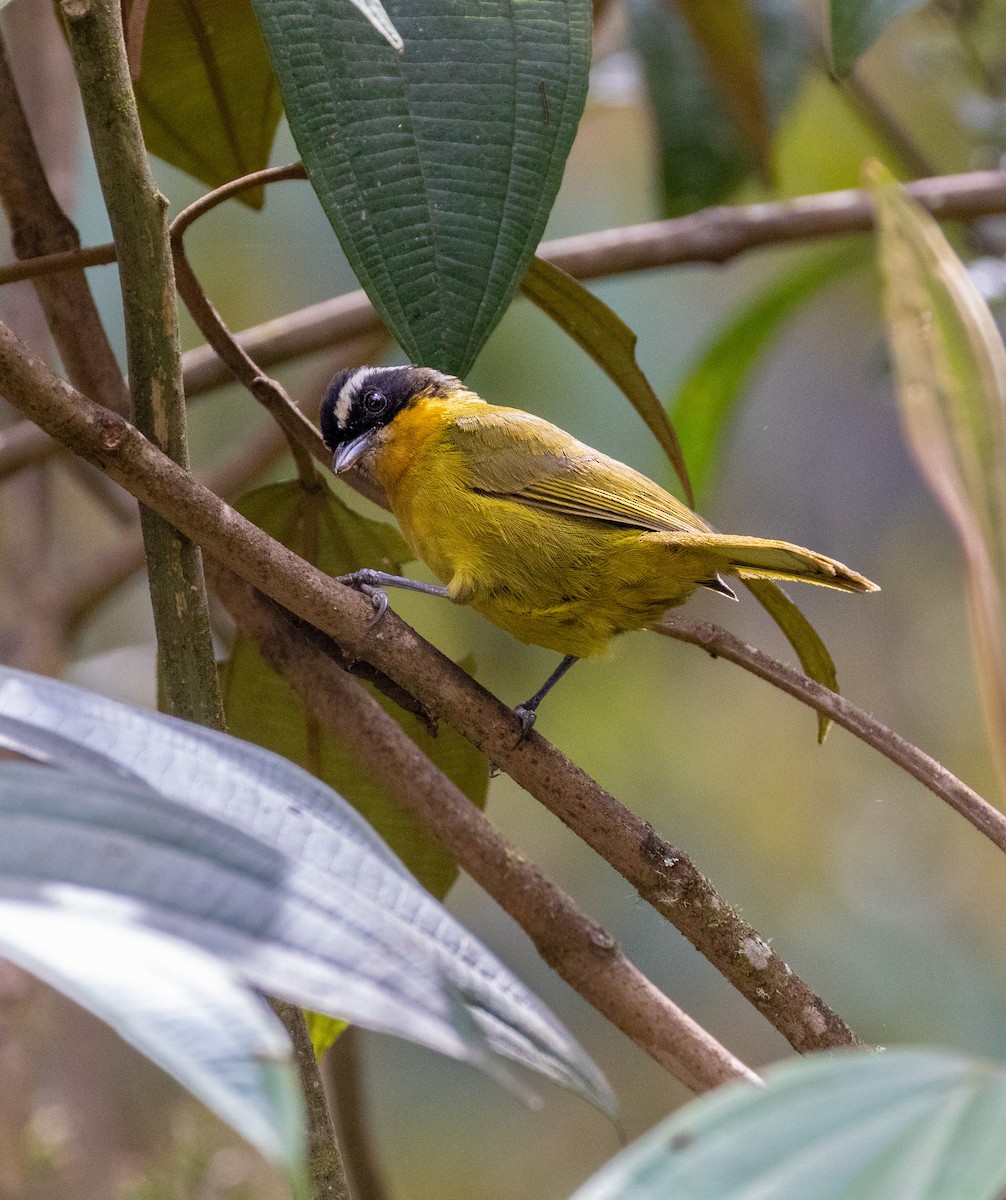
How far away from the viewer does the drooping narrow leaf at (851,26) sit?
4.00 feet

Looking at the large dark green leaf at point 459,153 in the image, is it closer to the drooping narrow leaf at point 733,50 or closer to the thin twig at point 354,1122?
the thin twig at point 354,1122

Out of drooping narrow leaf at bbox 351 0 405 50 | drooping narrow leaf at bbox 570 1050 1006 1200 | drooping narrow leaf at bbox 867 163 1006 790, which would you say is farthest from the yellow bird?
drooping narrow leaf at bbox 570 1050 1006 1200

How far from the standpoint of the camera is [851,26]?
1230mm

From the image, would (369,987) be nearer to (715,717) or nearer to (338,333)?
(338,333)

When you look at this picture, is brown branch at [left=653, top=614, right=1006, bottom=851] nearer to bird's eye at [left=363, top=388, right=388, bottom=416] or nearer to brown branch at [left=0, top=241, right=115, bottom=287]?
brown branch at [left=0, top=241, right=115, bottom=287]

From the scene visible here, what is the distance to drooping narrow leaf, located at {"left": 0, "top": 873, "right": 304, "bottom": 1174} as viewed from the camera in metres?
0.44

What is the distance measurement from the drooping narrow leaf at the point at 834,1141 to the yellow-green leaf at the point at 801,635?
3.06 feet

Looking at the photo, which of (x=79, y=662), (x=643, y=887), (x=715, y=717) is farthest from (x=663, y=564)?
(x=715, y=717)

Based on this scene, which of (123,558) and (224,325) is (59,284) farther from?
(123,558)

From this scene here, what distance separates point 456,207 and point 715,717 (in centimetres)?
369

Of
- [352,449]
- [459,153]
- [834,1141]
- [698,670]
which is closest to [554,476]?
[352,449]

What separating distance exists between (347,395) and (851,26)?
1.20 meters

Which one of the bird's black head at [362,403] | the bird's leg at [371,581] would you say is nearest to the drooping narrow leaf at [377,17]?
the bird's leg at [371,581]

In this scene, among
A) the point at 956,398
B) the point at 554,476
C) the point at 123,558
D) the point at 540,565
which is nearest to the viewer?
the point at 956,398
